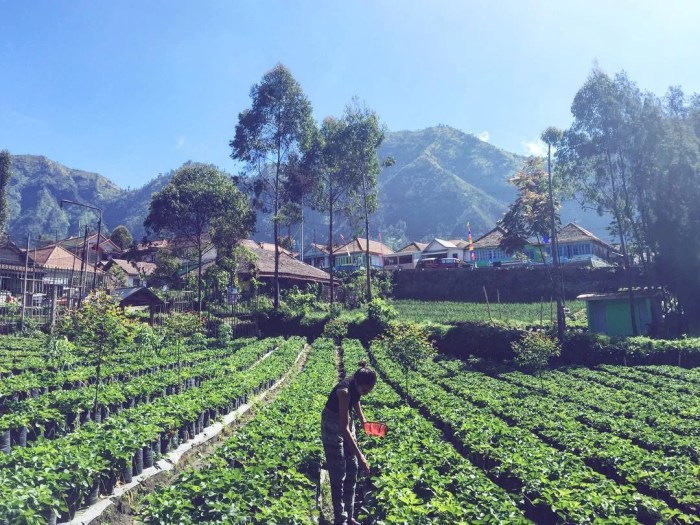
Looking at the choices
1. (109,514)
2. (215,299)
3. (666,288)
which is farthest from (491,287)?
(109,514)

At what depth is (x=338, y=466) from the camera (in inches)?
244

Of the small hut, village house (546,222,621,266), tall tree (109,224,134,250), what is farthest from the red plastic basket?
tall tree (109,224,134,250)

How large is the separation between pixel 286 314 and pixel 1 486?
98.7 ft

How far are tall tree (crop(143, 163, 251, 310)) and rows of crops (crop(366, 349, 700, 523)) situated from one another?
20.6 metres

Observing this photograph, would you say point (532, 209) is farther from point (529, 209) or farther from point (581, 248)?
point (581, 248)

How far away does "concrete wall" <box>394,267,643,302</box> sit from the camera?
1677 inches

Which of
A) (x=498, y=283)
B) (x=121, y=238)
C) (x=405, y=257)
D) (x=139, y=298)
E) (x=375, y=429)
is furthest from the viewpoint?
(x=121, y=238)

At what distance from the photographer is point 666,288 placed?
31.4 metres

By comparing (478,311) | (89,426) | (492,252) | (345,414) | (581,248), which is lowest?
Result: (89,426)

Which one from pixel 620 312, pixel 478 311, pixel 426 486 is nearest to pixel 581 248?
pixel 478 311

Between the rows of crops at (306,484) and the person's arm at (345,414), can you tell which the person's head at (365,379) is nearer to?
the person's arm at (345,414)

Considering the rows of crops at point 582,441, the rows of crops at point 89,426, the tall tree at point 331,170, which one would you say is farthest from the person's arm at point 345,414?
the tall tree at point 331,170

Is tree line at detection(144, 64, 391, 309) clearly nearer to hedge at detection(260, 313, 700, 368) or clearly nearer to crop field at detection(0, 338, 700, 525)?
hedge at detection(260, 313, 700, 368)

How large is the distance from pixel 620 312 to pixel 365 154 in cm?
2137
